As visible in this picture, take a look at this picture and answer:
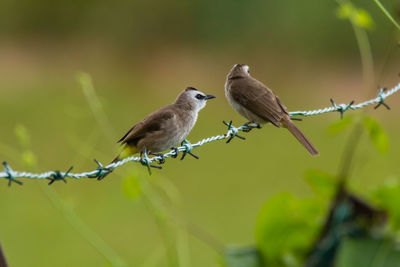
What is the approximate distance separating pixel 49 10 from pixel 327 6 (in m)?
5.86

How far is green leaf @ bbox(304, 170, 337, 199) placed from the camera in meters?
5.44

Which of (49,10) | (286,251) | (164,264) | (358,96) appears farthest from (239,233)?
(49,10)

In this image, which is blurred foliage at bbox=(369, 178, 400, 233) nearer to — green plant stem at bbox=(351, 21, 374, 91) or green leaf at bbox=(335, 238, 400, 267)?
green leaf at bbox=(335, 238, 400, 267)

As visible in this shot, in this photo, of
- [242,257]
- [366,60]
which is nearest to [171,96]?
[366,60]

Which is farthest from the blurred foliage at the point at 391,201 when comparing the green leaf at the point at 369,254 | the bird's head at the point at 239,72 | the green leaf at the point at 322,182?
the bird's head at the point at 239,72

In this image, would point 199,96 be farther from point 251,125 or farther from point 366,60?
point 366,60

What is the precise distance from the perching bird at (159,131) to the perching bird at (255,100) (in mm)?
523

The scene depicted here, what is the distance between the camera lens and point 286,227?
18.0 ft

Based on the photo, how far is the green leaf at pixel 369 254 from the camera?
5.41m

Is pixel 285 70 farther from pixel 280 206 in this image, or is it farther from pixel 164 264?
pixel 280 206

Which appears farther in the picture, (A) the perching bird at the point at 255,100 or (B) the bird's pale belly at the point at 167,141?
(A) the perching bird at the point at 255,100

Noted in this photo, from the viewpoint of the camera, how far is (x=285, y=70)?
53.0ft

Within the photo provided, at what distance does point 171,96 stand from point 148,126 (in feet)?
40.7

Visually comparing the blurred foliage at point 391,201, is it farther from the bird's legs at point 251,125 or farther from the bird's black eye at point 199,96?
the bird's black eye at point 199,96
